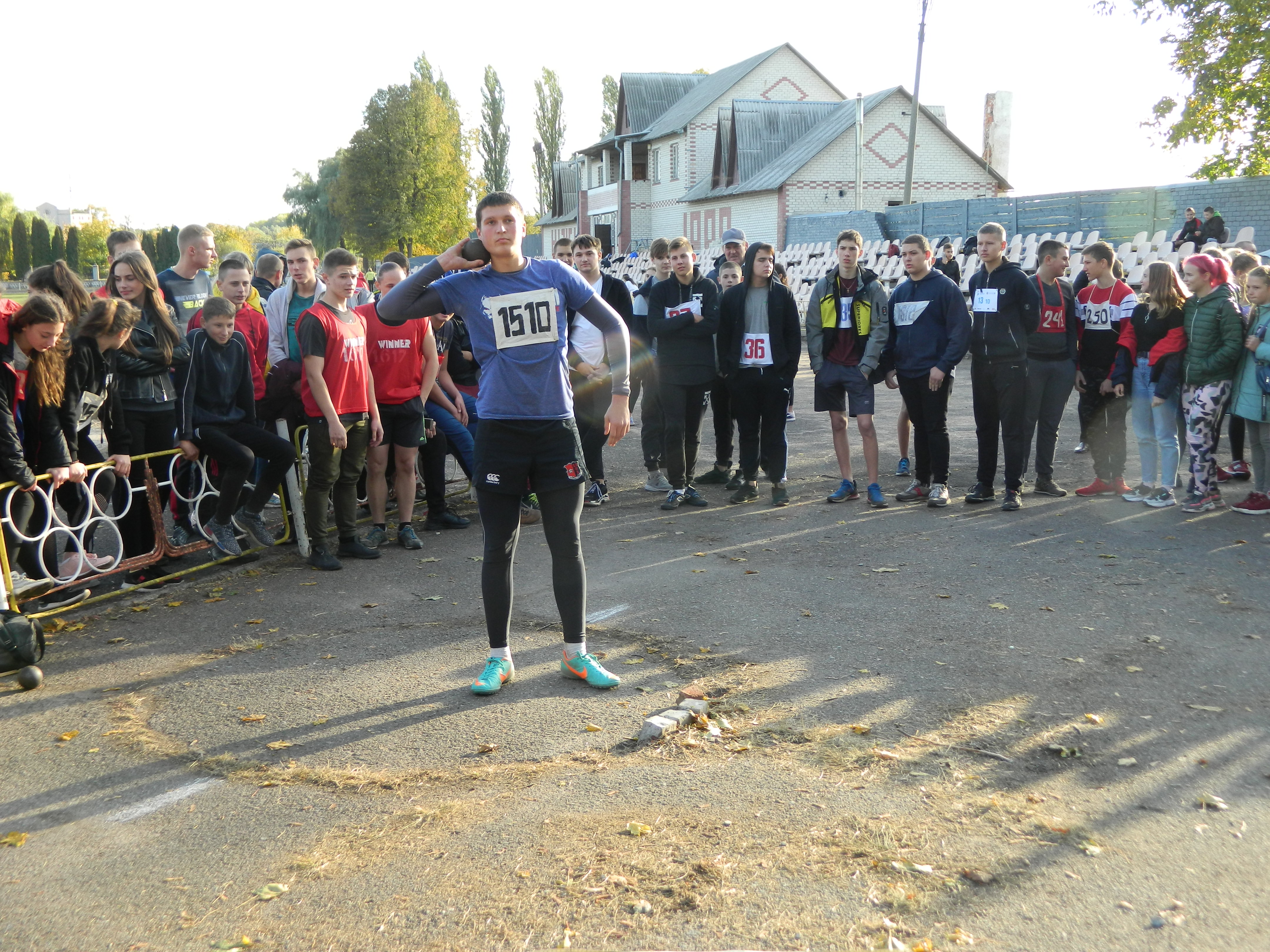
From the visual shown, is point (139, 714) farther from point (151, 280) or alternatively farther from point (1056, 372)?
point (1056, 372)

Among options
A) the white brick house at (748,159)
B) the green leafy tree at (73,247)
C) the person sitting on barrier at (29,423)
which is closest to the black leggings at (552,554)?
the person sitting on barrier at (29,423)

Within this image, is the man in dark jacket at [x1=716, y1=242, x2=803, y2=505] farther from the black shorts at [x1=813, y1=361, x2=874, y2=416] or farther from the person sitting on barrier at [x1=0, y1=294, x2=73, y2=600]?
the person sitting on barrier at [x1=0, y1=294, x2=73, y2=600]

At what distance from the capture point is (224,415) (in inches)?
293

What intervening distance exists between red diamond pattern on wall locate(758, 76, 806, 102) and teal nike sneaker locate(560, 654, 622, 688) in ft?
185

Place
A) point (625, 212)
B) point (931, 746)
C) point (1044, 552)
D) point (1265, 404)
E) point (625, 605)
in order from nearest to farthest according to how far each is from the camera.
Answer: point (931, 746) → point (625, 605) → point (1044, 552) → point (1265, 404) → point (625, 212)

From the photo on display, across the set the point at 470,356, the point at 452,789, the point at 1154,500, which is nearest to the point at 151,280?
the point at 470,356

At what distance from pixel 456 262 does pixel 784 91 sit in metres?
57.7

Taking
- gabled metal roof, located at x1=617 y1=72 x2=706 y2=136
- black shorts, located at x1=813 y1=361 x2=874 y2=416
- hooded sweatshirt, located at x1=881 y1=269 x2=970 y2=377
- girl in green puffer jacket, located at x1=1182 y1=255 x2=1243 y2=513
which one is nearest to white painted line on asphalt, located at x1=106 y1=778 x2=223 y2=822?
black shorts, located at x1=813 y1=361 x2=874 y2=416

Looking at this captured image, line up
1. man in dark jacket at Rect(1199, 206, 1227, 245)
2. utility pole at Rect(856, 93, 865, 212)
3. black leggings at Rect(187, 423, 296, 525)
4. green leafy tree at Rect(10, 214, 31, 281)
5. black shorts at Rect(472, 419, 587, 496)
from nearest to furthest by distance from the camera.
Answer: black shorts at Rect(472, 419, 587, 496)
black leggings at Rect(187, 423, 296, 525)
man in dark jacket at Rect(1199, 206, 1227, 245)
utility pole at Rect(856, 93, 865, 212)
green leafy tree at Rect(10, 214, 31, 281)

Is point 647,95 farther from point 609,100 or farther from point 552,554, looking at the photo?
point 552,554

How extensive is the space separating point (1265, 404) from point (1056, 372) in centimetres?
159

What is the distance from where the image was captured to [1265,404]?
8305 mm

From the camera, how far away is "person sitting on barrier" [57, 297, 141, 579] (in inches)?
254

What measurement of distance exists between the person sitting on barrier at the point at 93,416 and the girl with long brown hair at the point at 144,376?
120 millimetres
